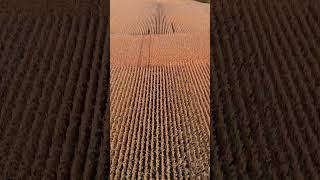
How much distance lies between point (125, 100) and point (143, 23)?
9129 millimetres

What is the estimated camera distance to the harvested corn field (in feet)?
17.6

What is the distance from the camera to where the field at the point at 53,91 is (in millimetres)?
4789

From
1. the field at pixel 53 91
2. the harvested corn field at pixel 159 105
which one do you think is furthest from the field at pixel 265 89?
the field at pixel 53 91

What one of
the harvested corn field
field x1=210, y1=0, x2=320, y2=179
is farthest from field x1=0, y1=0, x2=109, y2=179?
field x1=210, y1=0, x2=320, y2=179

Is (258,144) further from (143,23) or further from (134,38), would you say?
(143,23)

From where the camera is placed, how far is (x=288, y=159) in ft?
15.5

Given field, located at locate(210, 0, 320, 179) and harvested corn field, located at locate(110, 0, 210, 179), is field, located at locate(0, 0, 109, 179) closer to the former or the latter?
harvested corn field, located at locate(110, 0, 210, 179)

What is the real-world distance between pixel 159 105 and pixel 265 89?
218cm

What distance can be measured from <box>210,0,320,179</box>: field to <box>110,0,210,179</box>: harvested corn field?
477 millimetres

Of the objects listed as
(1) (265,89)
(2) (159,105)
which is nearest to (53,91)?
(2) (159,105)

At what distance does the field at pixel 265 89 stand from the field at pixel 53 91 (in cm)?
143

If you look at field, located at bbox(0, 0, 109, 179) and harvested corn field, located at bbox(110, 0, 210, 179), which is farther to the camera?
harvested corn field, located at bbox(110, 0, 210, 179)

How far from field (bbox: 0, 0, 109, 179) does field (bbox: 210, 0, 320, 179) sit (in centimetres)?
143

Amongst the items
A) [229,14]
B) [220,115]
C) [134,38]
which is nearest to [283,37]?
[229,14]
